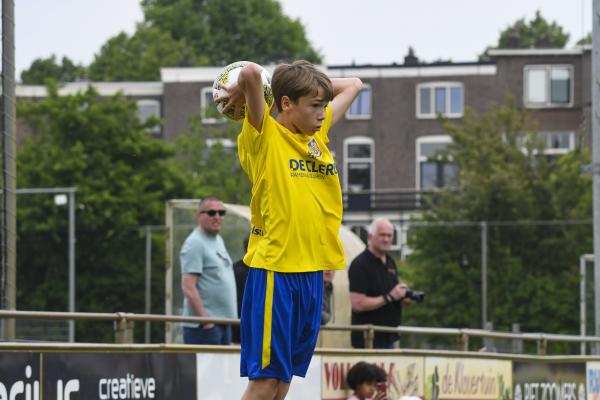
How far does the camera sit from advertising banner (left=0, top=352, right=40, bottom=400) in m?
8.87

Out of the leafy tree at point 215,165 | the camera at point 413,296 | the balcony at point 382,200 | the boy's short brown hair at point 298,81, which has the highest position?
the leafy tree at point 215,165

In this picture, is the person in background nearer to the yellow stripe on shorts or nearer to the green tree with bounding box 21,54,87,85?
the yellow stripe on shorts

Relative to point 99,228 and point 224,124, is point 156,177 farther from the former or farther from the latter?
point 224,124

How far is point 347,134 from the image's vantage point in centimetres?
6988

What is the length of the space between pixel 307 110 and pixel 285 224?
21.2 inches

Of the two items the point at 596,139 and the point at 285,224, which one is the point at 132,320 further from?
the point at 596,139

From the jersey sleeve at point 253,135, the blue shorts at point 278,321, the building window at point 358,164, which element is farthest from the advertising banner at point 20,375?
the building window at point 358,164

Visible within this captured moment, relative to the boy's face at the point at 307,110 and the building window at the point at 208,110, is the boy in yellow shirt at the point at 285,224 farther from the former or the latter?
the building window at the point at 208,110

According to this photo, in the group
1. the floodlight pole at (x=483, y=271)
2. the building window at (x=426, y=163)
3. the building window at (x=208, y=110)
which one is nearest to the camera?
the floodlight pole at (x=483, y=271)

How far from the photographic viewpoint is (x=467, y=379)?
43.8 ft

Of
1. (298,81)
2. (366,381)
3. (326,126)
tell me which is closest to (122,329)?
(366,381)

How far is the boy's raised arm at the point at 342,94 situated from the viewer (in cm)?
775

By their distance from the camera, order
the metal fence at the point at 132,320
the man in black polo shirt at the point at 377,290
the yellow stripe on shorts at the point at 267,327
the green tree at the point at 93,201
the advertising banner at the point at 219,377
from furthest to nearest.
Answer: the green tree at the point at 93,201, the man in black polo shirt at the point at 377,290, the advertising banner at the point at 219,377, the metal fence at the point at 132,320, the yellow stripe on shorts at the point at 267,327

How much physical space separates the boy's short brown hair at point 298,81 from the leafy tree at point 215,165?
4430 centimetres
